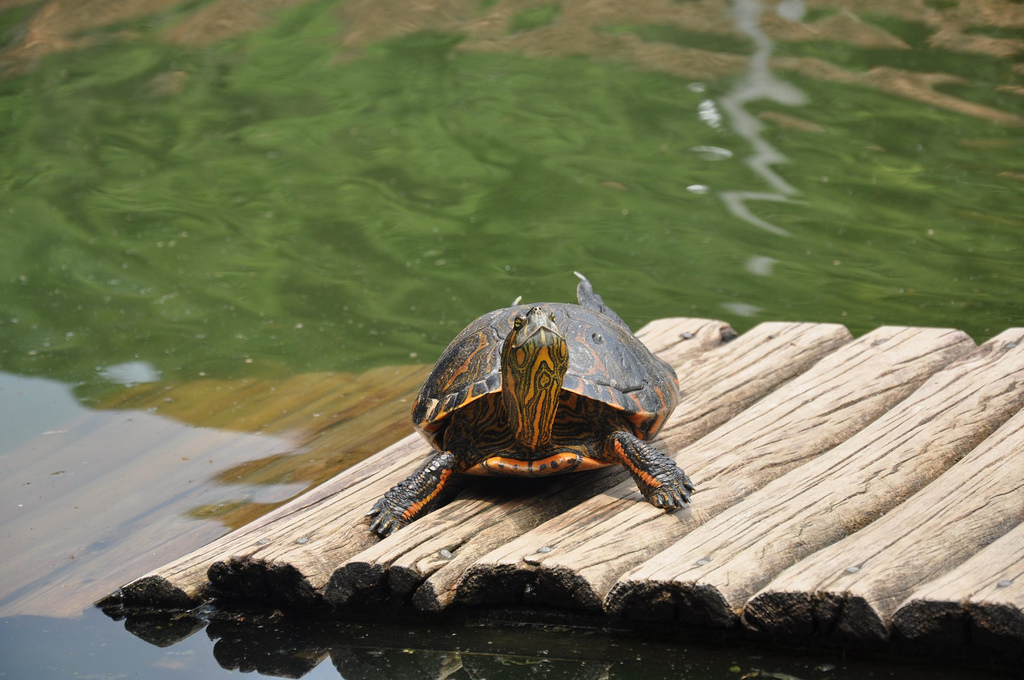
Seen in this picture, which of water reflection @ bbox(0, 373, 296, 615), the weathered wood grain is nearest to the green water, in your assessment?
water reflection @ bbox(0, 373, 296, 615)

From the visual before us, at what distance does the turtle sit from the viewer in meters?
2.66

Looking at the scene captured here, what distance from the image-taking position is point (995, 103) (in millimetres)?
8508

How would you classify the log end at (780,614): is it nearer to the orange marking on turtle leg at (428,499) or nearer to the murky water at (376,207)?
the murky water at (376,207)

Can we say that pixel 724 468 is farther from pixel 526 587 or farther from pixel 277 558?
pixel 277 558

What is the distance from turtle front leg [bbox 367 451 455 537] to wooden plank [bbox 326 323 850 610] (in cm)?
6

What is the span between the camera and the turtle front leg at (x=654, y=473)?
271 centimetres

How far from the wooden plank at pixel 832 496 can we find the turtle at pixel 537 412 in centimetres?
24

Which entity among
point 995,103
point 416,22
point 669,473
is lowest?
point 995,103


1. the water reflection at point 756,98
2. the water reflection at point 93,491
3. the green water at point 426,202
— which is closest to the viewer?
the water reflection at point 93,491

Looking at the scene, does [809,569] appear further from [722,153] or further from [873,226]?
[722,153]

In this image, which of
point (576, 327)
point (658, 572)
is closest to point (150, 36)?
point (576, 327)

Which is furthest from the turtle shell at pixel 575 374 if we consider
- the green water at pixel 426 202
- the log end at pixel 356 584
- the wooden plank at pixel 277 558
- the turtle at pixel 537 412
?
the green water at pixel 426 202

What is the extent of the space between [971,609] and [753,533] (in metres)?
0.55

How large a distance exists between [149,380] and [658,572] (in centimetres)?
275
